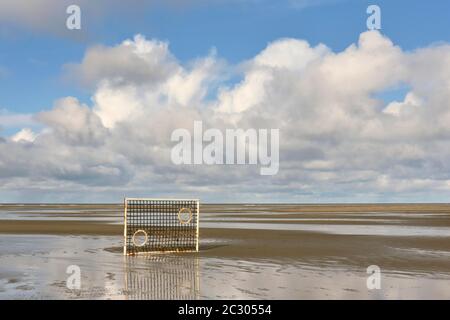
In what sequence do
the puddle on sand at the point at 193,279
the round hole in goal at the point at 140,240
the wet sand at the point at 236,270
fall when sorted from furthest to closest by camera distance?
the round hole in goal at the point at 140,240 → the wet sand at the point at 236,270 → the puddle on sand at the point at 193,279

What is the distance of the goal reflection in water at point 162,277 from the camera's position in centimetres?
1387

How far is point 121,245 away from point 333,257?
12012 millimetres

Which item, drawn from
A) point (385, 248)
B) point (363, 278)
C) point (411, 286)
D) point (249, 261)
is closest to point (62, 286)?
point (249, 261)

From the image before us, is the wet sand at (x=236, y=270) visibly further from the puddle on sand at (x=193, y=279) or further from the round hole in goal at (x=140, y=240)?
the round hole in goal at (x=140, y=240)

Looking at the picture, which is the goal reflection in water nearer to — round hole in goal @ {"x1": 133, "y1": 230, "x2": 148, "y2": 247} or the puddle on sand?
the puddle on sand

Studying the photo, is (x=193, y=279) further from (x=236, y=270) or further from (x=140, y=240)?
(x=140, y=240)

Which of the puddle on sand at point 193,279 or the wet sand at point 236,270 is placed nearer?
the puddle on sand at point 193,279

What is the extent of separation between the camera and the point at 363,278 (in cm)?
1647

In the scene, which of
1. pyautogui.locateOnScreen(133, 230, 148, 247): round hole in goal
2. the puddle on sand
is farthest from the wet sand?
pyautogui.locateOnScreen(133, 230, 148, 247): round hole in goal

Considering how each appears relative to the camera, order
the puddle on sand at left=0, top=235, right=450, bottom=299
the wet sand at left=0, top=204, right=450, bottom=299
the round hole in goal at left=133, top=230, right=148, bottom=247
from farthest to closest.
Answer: the round hole in goal at left=133, top=230, right=148, bottom=247
the wet sand at left=0, top=204, right=450, bottom=299
the puddle on sand at left=0, top=235, right=450, bottom=299

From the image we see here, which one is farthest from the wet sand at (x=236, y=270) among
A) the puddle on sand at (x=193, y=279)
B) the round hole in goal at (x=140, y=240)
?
the round hole in goal at (x=140, y=240)

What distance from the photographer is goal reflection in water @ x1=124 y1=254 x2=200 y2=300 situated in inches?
546

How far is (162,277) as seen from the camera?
1673 centimetres

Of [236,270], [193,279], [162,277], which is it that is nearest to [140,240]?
[236,270]
